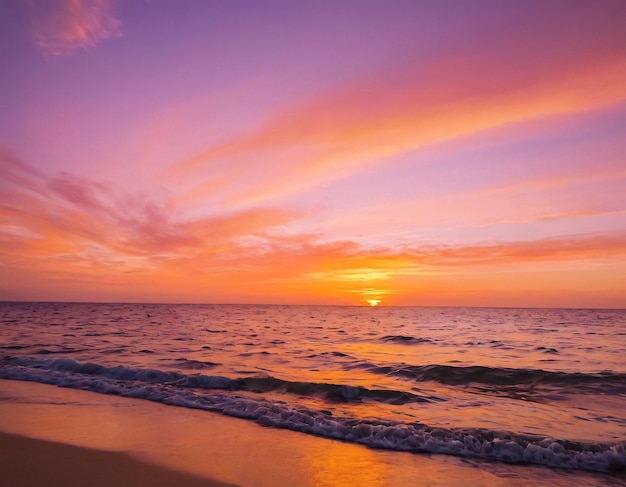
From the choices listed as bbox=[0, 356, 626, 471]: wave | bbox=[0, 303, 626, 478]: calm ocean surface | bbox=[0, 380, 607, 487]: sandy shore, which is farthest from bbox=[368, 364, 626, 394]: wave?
bbox=[0, 380, 607, 487]: sandy shore

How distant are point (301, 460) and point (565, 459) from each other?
527 centimetres

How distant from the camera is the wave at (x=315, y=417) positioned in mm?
8117

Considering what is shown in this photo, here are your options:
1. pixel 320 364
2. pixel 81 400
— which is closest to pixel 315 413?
pixel 81 400

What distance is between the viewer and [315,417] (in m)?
10.1

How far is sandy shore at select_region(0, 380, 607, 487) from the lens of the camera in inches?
247

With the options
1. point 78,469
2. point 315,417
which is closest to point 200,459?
point 78,469

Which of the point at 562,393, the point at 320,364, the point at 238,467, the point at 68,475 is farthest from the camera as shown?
the point at 320,364

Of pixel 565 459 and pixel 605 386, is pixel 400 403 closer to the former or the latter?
pixel 565 459

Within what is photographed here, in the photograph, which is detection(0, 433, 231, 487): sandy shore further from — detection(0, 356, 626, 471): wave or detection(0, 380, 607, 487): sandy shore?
detection(0, 356, 626, 471): wave

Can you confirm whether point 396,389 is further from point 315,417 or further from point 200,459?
point 200,459

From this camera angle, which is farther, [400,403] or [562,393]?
[562,393]

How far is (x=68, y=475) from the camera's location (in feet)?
20.1

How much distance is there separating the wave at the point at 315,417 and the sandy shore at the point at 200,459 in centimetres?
49

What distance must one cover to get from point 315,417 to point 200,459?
3.73 m
